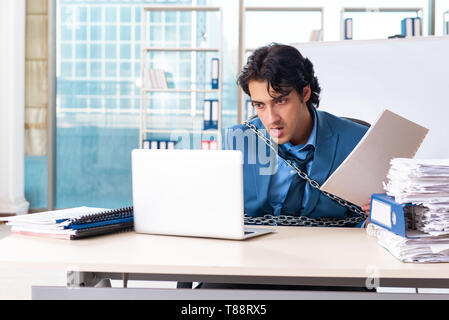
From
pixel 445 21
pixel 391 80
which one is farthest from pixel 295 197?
pixel 445 21

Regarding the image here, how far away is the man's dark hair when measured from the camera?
1724 millimetres

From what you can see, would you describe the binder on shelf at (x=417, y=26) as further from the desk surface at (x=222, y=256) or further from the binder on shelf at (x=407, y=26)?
→ the desk surface at (x=222, y=256)

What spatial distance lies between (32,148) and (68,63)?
99 centimetres

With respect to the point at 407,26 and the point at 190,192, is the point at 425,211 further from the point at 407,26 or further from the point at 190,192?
the point at 407,26

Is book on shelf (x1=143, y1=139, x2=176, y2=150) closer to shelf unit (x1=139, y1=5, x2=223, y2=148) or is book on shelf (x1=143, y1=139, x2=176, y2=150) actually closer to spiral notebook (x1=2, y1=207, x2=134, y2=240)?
shelf unit (x1=139, y1=5, x2=223, y2=148)

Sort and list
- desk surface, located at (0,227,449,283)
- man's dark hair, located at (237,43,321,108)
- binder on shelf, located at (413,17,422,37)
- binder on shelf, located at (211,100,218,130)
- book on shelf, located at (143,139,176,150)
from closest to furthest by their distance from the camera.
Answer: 1. desk surface, located at (0,227,449,283)
2. man's dark hair, located at (237,43,321,108)
3. binder on shelf, located at (413,17,422,37)
4. binder on shelf, located at (211,100,218,130)
5. book on shelf, located at (143,139,176,150)

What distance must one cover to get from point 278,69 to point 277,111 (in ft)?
0.51

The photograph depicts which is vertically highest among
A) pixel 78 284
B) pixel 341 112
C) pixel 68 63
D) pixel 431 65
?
pixel 68 63

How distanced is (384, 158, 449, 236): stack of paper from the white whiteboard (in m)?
2.08

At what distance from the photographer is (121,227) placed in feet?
4.23

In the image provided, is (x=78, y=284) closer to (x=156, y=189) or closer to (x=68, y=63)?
(x=156, y=189)

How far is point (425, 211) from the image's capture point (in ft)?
3.46

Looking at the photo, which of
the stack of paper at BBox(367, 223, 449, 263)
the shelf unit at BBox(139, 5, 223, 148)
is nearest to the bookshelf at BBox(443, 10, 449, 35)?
the shelf unit at BBox(139, 5, 223, 148)

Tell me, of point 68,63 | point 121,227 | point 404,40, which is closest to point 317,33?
point 404,40
